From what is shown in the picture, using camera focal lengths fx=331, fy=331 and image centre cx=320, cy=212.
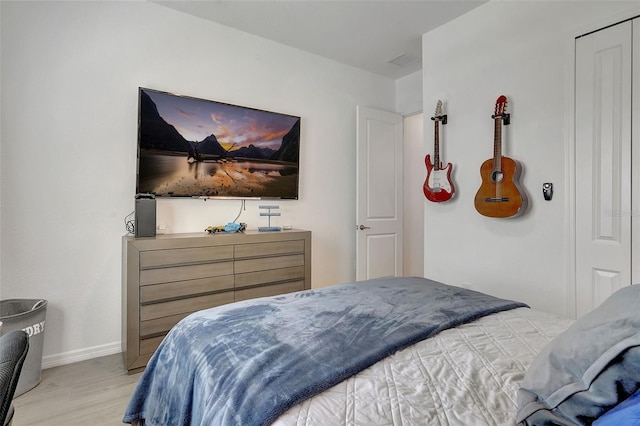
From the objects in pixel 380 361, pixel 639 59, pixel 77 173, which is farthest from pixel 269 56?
pixel 380 361

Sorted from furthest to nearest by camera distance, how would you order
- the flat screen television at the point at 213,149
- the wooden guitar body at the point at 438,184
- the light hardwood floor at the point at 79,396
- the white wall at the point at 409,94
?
1. the white wall at the point at 409,94
2. the wooden guitar body at the point at 438,184
3. the flat screen television at the point at 213,149
4. the light hardwood floor at the point at 79,396

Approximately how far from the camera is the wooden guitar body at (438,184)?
287cm

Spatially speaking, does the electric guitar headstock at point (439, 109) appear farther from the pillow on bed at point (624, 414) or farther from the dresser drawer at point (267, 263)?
the pillow on bed at point (624, 414)

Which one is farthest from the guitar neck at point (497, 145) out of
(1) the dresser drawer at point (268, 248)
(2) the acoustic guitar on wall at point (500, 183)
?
(1) the dresser drawer at point (268, 248)

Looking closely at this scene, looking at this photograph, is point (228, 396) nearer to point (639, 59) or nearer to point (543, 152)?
point (543, 152)

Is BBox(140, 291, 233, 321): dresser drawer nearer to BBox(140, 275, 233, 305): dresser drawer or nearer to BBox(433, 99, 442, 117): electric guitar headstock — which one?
BBox(140, 275, 233, 305): dresser drawer

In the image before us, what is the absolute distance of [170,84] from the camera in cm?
272

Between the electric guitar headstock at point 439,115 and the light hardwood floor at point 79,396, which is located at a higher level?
the electric guitar headstock at point 439,115

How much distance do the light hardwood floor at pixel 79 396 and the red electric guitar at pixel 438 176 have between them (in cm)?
268

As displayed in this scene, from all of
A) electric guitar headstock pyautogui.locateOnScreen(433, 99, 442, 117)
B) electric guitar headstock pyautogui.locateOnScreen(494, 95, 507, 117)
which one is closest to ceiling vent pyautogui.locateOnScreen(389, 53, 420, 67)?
electric guitar headstock pyautogui.locateOnScreen(433, 99, 442, 117)

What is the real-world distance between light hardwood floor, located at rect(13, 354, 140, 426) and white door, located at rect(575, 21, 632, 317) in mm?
2900

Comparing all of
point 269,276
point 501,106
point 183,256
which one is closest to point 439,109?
point 501,106

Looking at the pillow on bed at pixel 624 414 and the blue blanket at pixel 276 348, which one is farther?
the blue blanket at pixel 276 348

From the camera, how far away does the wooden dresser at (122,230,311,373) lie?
221 cm
